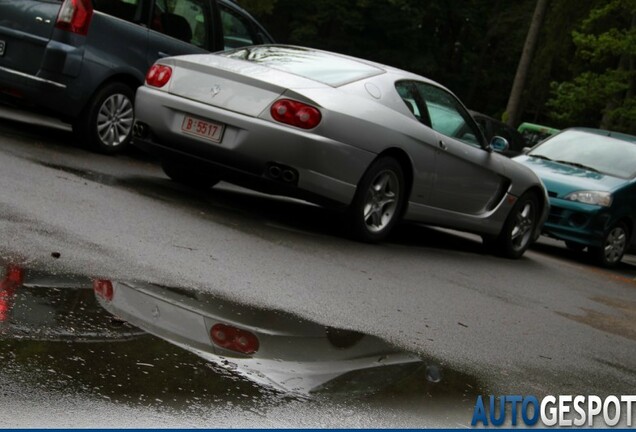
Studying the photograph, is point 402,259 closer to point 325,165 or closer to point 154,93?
point 325,165

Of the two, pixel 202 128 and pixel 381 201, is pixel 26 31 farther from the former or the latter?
pixel 381 201

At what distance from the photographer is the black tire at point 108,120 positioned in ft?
37.8

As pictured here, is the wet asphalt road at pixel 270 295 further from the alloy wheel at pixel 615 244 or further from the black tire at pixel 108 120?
the alloy wheel at pixel 615 244

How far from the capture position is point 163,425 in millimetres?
3930

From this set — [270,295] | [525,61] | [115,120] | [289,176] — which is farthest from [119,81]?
[525,61]

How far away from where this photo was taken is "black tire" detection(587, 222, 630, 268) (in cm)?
1420

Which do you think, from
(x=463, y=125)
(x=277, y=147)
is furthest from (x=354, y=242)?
(x=463, y=125)

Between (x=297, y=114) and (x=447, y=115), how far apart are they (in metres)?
2.22

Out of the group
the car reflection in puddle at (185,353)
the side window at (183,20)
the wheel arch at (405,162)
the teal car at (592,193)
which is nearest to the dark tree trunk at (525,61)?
the teal car at (592,193)

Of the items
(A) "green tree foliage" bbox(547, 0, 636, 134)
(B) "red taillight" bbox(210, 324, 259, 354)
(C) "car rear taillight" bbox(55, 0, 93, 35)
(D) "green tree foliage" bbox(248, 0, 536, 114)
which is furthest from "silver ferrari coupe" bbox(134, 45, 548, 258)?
(D) "green tree foliage" bbox(248, 0, 536, 114)

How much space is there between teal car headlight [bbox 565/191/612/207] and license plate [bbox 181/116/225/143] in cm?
607

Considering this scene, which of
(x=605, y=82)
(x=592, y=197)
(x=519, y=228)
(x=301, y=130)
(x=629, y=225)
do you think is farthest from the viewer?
(x=605, y=82)

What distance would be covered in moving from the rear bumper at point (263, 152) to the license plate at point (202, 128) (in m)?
0.04

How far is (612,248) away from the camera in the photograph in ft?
47.1
